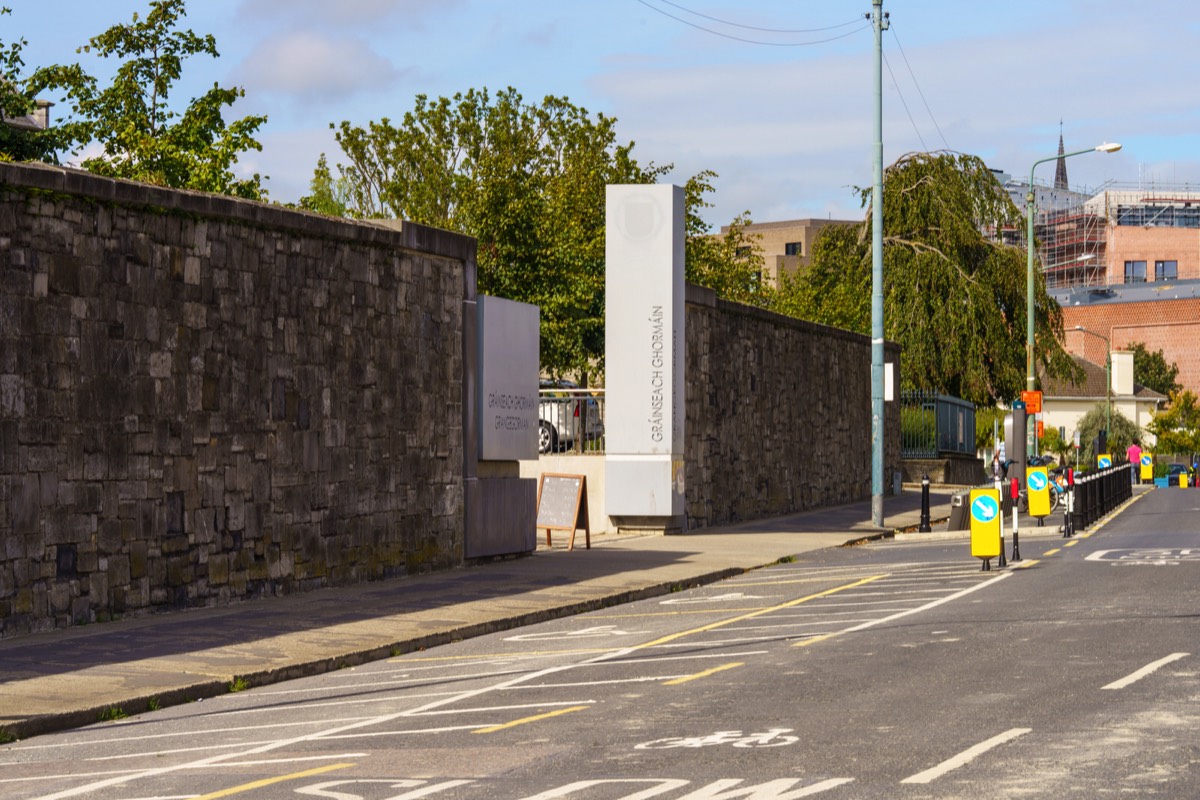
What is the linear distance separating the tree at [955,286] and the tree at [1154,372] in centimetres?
8400

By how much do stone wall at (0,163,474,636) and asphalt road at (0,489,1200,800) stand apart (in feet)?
11.4

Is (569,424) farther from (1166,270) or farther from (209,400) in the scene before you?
(1166,270)

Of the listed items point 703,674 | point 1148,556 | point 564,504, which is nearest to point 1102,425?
point 1148,556

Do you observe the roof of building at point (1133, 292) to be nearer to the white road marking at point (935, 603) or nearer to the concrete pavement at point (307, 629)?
the concrete pavement at point (307, 629)

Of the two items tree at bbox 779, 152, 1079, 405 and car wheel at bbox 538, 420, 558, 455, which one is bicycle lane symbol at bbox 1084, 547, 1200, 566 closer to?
car wheel at bbox 538, 420, 558, 455

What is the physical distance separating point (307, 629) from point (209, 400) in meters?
3.19

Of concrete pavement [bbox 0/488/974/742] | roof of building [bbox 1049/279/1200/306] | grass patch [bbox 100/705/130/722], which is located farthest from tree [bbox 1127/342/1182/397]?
grass patch [bbox 100/705/130/722]

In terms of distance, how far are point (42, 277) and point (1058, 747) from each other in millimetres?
10322

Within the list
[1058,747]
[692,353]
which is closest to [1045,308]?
[692,353]

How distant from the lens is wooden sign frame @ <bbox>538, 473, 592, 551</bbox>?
84.9 ft

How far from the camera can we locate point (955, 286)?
174ft

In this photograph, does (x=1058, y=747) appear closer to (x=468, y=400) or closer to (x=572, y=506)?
(x=468, y=400)

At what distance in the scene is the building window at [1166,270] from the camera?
146500mm

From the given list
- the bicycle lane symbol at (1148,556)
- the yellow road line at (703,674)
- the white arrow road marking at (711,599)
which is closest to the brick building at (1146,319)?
the bicycle lane symbol at (1148,556)
